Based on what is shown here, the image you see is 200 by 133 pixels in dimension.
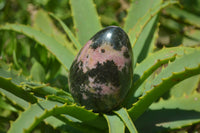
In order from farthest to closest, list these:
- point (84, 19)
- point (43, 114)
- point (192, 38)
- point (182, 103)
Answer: point (192, 38), point (84, 19), point (182, 103), point (43, 114)

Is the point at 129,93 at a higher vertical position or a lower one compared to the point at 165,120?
higher

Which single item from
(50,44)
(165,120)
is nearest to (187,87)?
(165,120)

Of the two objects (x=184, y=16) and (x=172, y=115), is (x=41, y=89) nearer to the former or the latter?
(x=172, y=115)

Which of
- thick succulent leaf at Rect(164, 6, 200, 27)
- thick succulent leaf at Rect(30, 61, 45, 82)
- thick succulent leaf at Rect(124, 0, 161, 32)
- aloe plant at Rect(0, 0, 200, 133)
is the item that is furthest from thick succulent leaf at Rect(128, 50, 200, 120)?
thick succulent leaf at Rect(164, 6, 200, 27)

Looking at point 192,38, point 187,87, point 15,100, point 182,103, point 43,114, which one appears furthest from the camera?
point 192,38

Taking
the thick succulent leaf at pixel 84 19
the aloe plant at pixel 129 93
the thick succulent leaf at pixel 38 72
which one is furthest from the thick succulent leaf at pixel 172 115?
the thick succulent leaf at pixel 38 72

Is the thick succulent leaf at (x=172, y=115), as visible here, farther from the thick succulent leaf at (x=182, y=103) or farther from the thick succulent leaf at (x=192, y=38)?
the thick succulent leaf at (x=192, y=38)
